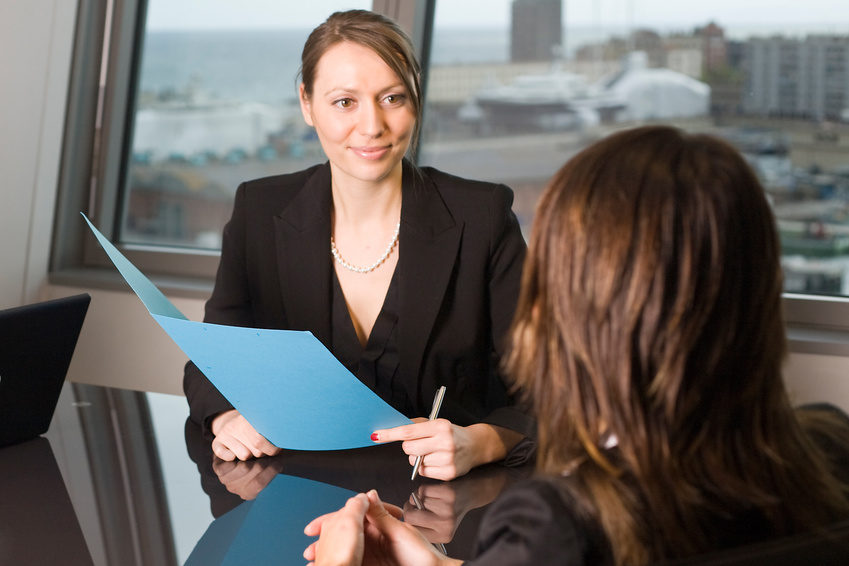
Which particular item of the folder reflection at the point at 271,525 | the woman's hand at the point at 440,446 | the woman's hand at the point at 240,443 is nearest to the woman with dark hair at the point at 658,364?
the folder reflection at the point at 271,525

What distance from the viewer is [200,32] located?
2902 millimetres

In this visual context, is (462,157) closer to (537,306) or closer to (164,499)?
(164,499)

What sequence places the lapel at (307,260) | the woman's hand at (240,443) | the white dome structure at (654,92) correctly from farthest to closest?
the white dome structure at (654,92)
the lapel at (307,260)
the woman's hand at (240,443)

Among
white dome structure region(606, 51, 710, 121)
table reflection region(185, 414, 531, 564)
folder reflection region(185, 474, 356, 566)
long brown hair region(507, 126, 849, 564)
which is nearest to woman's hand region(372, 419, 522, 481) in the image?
table reflection region(185, 414, 531, 564)

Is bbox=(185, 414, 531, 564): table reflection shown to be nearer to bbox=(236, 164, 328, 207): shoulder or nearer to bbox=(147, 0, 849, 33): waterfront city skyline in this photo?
bbox=(236, 164, 328, 207): shoulder

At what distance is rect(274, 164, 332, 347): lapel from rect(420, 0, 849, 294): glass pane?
97 cm

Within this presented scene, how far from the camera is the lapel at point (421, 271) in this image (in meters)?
1.61

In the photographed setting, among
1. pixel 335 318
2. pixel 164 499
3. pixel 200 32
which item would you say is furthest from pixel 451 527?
pixel 200 32

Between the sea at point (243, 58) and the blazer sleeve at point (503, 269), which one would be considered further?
the sea at point (243, 58)

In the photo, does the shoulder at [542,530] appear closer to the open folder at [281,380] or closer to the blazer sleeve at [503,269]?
the open folder at [281,380]

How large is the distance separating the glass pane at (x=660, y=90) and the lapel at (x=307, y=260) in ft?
3.19

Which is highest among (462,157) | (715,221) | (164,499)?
(715,221)

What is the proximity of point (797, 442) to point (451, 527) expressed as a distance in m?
0.49

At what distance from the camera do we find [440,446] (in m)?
1.25
